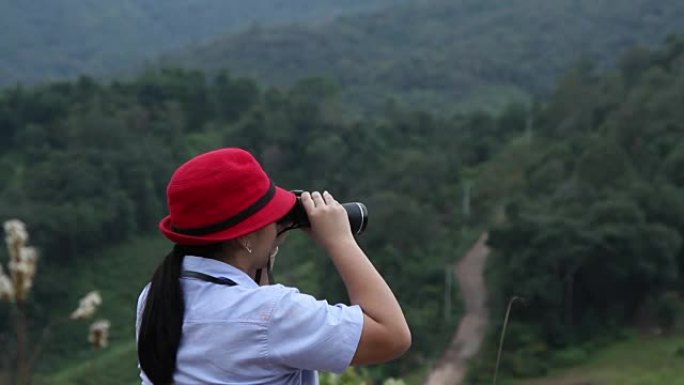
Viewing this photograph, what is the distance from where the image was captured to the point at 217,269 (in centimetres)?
140

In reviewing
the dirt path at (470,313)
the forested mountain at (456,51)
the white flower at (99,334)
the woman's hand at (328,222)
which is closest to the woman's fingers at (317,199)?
the woman's hand at (328,222)

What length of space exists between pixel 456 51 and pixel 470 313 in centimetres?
3031

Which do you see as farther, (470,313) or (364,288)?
(470,313)

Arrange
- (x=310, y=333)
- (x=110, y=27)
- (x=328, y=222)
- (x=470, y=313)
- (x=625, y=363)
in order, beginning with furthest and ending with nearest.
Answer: (x=110, y=27) → (x=470, y=313) → (x=625, y=363) → (x=328, y=222) → (x=310, y=333)

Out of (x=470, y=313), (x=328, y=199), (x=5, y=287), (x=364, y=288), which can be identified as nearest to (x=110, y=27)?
(x=470, y=313)

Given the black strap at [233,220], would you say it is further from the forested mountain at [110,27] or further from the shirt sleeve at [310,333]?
the forested mountain at [110,27]

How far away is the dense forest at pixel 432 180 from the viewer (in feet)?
48.8

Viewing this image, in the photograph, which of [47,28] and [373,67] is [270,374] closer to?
[373,67]

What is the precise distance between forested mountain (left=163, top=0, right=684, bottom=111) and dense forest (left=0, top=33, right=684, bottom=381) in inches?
486

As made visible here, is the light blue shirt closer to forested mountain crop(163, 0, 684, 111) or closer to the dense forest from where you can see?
the dense forest

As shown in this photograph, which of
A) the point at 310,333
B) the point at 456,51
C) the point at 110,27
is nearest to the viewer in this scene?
the point at 310,333

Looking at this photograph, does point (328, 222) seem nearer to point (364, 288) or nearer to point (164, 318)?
point (364, 288)

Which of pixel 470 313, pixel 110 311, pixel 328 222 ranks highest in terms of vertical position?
pixel 328 222

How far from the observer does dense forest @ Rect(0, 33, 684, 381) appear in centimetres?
1488
